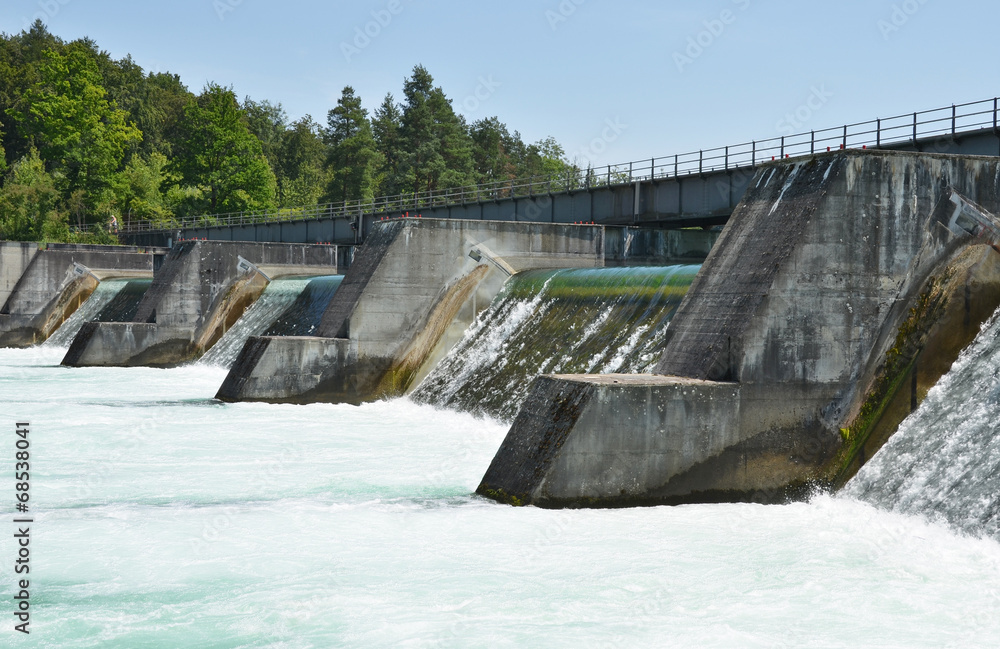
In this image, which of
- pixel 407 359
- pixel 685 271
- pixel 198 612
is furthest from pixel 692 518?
pixel 407 359

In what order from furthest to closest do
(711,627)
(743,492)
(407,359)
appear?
(407,359), (743,492), (711,627)

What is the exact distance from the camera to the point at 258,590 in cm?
831

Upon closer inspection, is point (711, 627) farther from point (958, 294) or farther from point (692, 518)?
point (958, 294)

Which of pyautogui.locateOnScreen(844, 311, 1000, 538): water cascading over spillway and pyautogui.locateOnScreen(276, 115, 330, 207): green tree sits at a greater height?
pyautogui.locateOnScreen(276, 115, 330, 207): green tree

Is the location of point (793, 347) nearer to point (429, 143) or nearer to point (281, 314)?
point (281, 314)

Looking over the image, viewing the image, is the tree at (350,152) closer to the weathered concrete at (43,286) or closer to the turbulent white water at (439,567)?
the weathered concrete at (43,286)

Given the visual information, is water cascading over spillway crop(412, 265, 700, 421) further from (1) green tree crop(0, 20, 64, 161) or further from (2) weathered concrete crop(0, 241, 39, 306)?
(1) green tree crop(0, 20, 64, 161)

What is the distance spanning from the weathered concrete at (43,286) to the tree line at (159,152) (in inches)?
960

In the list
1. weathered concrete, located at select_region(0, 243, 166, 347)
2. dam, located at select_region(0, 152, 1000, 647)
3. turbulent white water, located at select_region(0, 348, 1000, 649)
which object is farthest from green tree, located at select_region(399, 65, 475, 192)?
turbulent white water, located at select_region(0, 348, 1000, 649)

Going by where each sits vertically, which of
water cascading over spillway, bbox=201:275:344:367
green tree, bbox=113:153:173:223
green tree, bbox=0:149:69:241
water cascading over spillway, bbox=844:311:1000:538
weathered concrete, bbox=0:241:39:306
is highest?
green tree, bbox=113:153:173:223

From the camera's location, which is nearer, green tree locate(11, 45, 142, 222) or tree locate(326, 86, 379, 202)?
green tree locate(11, 45, 142, 222)

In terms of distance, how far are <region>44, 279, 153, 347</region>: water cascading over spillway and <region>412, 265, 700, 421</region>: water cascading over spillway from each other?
19.4 m

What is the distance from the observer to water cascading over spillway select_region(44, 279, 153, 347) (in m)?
37.7

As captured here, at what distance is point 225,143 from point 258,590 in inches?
2581
